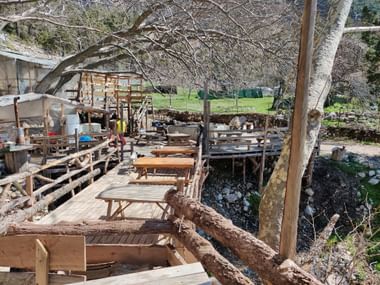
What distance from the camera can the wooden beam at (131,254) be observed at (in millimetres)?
3301

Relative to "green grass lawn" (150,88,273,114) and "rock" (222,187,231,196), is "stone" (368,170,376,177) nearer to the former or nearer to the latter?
"rock" (222,187,231,196)

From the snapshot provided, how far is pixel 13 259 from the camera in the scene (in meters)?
2.39

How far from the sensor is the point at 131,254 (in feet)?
10.9

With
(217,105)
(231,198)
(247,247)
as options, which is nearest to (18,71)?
(231,198)

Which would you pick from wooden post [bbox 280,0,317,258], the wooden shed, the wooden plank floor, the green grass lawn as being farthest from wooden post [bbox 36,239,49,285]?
the green grass lawn

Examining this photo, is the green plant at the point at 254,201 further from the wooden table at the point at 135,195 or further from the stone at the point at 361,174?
the wooden table at the point at 135,195

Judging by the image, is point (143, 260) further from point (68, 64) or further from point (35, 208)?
point (68, 64)

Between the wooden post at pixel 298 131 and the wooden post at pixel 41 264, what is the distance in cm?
147

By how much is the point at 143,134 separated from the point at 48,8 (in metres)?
7.55

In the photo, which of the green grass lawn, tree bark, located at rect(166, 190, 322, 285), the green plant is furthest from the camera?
the green grass lawn

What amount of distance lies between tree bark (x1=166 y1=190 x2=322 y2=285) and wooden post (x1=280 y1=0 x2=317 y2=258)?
105mm

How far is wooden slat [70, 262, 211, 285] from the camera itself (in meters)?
1.85

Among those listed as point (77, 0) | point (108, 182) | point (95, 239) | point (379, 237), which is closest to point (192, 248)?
point (95, 239)

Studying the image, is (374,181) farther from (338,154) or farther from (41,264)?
(41,264)
